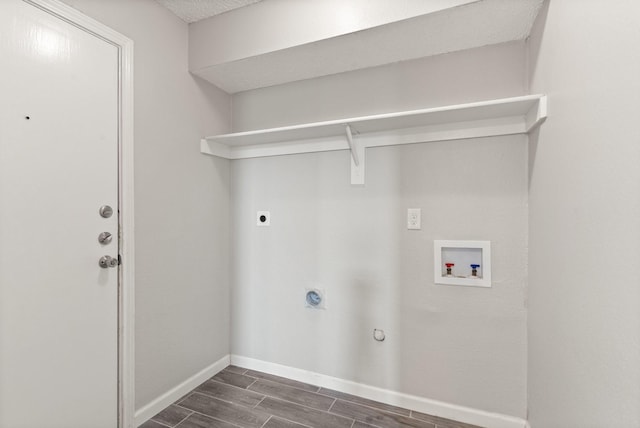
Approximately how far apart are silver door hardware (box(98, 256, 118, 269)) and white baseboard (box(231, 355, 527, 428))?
4.08 ft

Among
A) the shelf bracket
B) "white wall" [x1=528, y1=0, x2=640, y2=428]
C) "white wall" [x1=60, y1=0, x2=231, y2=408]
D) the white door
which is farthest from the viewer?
the shelf bracket

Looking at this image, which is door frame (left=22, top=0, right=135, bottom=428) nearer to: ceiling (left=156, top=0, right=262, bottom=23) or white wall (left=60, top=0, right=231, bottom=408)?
white wall (left=60, top=0, right=231, bottom=408)

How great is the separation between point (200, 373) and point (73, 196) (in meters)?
1.42

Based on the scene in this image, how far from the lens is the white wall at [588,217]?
2.29 ft

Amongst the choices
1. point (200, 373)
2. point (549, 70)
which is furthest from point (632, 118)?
point (200, 373)

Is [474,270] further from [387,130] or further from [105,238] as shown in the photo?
[105,238]

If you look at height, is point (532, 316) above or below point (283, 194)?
below

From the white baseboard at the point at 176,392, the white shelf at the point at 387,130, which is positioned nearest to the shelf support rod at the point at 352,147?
the white shelf at the point at 387,130

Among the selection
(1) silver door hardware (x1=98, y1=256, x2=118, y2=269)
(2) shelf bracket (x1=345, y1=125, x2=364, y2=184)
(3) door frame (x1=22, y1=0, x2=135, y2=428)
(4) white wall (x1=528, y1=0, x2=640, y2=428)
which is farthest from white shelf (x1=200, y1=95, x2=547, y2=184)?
(1) silver door hardware (x1=98, y1=256, x2=118, y2=269)

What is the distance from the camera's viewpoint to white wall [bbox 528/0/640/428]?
70cm

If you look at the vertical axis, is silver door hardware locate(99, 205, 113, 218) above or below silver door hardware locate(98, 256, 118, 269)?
above

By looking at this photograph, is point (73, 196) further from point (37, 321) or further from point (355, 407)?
point (355, 407)

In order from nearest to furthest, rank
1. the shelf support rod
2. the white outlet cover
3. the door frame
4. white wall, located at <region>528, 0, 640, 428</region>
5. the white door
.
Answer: white wall, located at <region>528, 0, 640, 428</region>, the white door, the door frame, the shelf support rod, the white outlet cover

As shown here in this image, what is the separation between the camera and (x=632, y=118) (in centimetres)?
69
